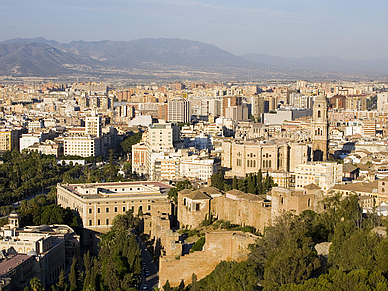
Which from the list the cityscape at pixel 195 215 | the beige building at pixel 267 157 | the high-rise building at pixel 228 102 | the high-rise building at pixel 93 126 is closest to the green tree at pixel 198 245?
the cityscape at pixel 195 215

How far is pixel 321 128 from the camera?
122ft

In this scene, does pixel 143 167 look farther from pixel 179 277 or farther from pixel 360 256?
pixel 360 256

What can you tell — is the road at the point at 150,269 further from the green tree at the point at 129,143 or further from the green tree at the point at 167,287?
the green tree at the point at 129,143

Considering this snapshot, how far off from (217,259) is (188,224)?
16.6 ft

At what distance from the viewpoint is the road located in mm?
18094

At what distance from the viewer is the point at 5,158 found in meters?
46.8

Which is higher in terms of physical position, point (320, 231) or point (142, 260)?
point (320, 231)

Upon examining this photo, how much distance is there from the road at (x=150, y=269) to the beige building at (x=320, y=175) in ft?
26.6

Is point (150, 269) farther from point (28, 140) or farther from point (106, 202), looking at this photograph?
point (28, 140)

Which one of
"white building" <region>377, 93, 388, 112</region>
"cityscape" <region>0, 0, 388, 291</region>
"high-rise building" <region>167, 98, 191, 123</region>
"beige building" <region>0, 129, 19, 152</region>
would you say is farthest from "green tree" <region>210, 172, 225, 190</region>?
"white building" <region>377, 93, 388, 112</region>

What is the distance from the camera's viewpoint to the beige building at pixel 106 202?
87.0 ft

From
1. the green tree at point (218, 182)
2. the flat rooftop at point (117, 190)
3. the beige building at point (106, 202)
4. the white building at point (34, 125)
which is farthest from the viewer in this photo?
the white building at point (34, 125)

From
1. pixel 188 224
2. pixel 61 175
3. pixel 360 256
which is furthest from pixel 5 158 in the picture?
pixel 360 256

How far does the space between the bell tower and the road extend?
57.5 ft
